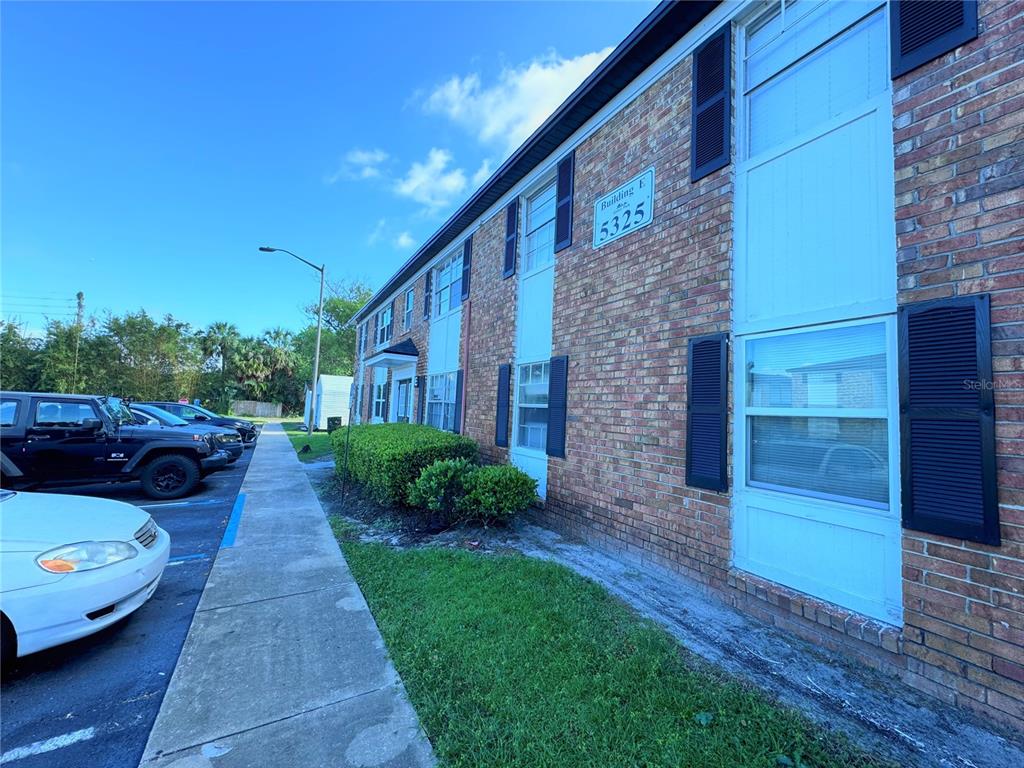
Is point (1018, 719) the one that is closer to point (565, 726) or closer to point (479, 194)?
point (565, 726)

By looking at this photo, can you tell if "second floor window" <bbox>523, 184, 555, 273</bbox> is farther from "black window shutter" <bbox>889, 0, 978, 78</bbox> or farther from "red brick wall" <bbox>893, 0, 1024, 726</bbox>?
"red brick wall" <bbox>893, 0, 1024, 726</bbox>

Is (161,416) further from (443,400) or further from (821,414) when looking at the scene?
(821,414)

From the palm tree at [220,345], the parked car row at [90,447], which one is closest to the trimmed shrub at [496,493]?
the parked car row at [90,447]

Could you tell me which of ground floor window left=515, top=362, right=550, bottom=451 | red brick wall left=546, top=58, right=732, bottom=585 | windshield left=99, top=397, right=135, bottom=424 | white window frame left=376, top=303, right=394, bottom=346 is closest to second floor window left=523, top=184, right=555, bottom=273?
red brick wall left=546, top=58, right=732, bottom=585

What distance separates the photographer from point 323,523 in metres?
6.91

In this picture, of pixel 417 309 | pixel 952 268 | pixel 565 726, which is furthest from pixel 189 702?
pixel 417 309

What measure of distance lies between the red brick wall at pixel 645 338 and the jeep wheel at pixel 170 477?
7.07 m

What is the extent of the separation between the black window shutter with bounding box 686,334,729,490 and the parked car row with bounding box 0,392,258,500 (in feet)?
29.6

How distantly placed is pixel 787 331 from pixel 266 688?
472 cm

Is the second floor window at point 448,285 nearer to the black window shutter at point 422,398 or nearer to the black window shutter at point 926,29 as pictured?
the black window shutter at point 422,398

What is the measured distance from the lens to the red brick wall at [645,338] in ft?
14.4

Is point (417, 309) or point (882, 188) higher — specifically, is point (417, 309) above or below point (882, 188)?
above

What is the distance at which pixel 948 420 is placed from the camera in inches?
108

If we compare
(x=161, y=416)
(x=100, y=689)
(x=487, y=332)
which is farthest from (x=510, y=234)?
(x=161, y=416)
